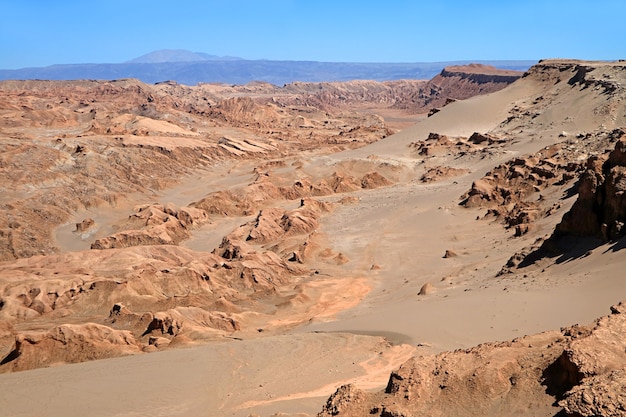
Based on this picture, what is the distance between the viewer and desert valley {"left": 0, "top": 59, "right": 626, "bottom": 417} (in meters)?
8.56

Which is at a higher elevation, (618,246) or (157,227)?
(618,246)

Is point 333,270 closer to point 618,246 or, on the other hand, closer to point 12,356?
point 618,246

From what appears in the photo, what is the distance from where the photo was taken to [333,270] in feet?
→ 83.0

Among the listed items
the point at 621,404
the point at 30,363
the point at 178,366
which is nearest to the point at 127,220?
the point at 30,363

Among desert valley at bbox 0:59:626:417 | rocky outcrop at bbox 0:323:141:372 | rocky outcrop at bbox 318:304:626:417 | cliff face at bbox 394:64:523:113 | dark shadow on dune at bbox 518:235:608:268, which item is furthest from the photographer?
cliff face at bbox 394:64:523:113

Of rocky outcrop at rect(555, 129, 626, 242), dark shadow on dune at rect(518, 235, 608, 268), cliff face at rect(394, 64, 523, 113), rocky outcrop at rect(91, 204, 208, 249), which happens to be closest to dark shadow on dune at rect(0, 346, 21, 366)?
dark shadow on dune at rect(518, 235, 608, 268)

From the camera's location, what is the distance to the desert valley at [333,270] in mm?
8562

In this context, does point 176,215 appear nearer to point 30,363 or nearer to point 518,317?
point 30,363

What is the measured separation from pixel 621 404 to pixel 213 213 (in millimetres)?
34087

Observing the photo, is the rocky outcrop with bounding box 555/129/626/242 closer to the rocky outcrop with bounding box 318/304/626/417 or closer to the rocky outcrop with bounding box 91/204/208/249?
the rocky outcrop with bounding box 318/304/626/417

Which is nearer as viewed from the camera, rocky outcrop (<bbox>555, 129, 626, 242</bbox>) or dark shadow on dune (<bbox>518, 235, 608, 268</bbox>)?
rocky outcrop (<bbox>555, 129, 626, 242</bbox>)

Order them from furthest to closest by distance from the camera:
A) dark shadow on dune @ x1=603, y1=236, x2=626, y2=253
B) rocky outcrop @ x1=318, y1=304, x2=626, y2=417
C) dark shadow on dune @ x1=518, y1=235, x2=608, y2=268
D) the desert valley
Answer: dark shadow on dune @ x1=518, y1=235, x2=608, y2=268 → dark shadow on dune @ x1=603, y1=236, x2=626, y2=253 → the desert valley → rocky outcrop @ x1=318, y1=304, x2=626, y2=417

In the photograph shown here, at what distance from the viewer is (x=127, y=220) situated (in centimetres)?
3466

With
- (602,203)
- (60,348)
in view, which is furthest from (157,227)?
(602,203)
